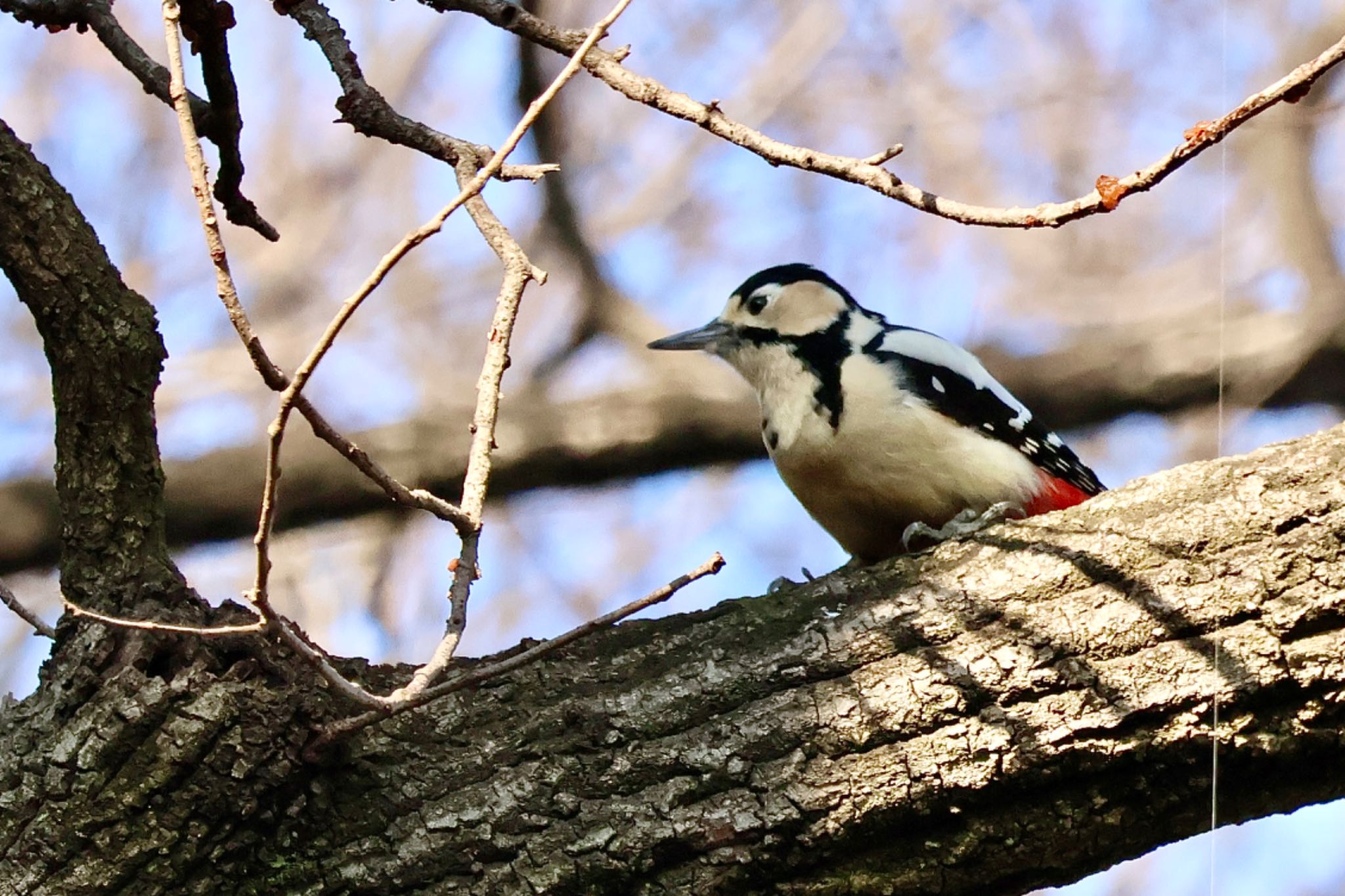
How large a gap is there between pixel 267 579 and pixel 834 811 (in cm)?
99

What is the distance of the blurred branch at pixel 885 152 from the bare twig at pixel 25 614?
1.24 m

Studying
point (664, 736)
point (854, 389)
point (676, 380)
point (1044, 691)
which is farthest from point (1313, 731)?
point (676, 380)

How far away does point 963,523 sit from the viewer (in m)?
3.36

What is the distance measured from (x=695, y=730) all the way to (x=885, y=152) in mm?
948

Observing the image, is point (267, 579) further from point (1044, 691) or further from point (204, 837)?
point (1044, 691)

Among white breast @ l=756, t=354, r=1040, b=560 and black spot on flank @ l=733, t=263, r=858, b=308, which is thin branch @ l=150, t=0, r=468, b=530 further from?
black spot on flank @ l=733, t=263, r=858, b=308

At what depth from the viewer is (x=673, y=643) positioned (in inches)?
99.0

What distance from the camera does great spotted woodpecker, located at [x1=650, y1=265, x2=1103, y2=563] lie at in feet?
11.2

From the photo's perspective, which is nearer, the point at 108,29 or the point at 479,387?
the point at 479,387

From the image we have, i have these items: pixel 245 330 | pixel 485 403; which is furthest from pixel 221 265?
pixel 485 403

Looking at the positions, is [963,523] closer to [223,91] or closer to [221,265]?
[223,91]

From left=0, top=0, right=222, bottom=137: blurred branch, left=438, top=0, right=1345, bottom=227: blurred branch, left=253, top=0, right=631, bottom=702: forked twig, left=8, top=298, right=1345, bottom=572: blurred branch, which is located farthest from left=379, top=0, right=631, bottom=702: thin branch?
left=8, top=298, right=1345, bottom=572: blurred branch

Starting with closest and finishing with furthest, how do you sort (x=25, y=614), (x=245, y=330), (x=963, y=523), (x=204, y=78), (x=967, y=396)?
(x=245, y=330) → (x=25, y=614) → (x=204, y=78) → (x=963, y=523) → (x=967, y=396)

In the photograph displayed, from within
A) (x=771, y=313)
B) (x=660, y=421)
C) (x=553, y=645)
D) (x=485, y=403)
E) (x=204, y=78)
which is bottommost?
(x=553, y=645)
